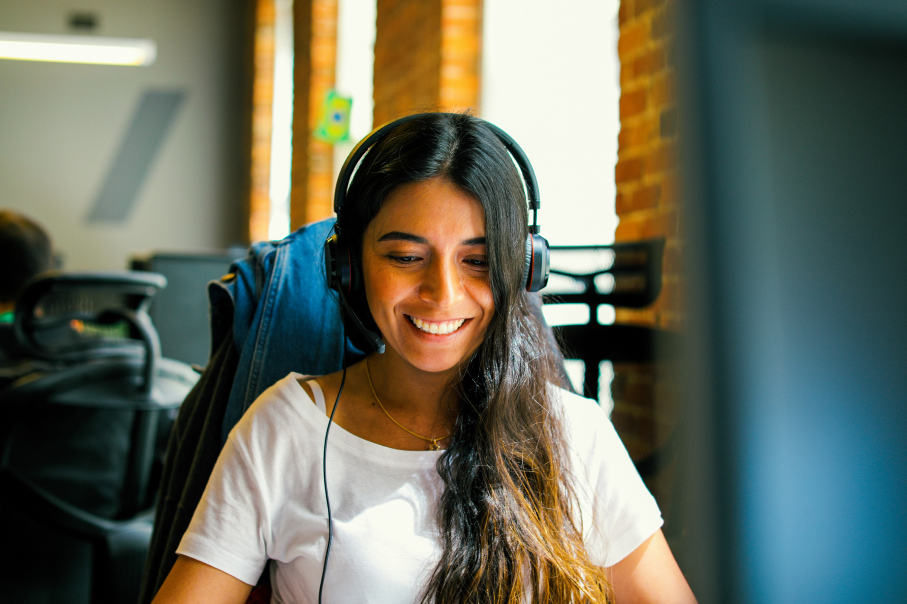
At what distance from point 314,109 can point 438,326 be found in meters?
3.75

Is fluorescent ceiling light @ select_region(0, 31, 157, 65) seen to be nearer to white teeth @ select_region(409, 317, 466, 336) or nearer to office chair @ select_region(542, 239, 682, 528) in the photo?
office chair @ select_region(542, 239, 682, 528)

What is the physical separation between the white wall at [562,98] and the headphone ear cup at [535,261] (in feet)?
3.05

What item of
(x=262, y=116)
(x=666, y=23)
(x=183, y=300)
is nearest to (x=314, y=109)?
(x=262, y=116)

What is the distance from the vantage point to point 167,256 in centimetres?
244

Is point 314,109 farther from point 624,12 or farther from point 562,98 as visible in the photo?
point 624,12

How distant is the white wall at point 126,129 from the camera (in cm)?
500

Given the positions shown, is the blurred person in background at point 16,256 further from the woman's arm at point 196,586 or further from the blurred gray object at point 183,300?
the woman's arm at point 196,586

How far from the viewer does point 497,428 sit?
91cm

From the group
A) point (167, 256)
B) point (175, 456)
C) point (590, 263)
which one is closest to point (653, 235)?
point (590, 263)

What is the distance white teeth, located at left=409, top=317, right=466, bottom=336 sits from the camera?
2.97ft

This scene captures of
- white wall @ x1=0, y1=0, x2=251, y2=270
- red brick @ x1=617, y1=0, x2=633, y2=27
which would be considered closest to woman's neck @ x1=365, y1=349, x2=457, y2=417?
red brick @ x1=617, y1=0, x2=633, y2=27

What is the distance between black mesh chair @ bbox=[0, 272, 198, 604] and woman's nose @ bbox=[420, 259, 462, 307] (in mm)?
992

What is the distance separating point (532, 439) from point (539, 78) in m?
1.76

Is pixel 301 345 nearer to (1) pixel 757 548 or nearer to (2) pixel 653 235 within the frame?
(2) pixel 653 235
